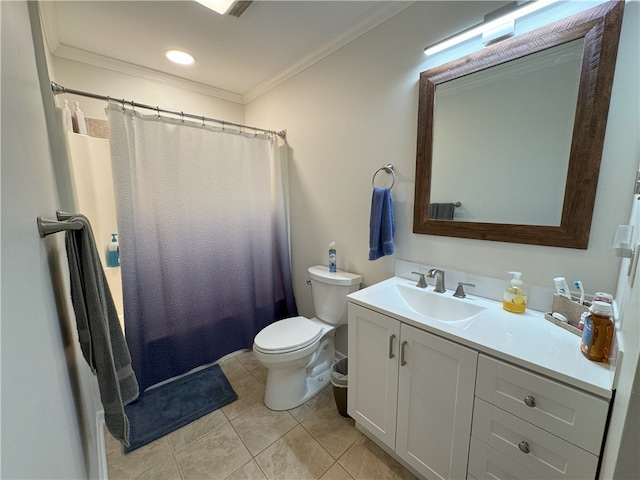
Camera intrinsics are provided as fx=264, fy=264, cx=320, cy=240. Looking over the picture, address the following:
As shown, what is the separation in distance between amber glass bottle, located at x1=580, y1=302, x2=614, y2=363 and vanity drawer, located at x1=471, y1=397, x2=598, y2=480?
0.28 metres

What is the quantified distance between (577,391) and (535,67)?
4.02ft

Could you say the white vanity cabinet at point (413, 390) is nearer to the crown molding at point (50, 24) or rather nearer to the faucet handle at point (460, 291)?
the faucet handle at point (460, 291)

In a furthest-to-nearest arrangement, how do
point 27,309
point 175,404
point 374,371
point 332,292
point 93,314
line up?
point 332,292, point 175,404, point 374,371, point 93,314, point 27,309

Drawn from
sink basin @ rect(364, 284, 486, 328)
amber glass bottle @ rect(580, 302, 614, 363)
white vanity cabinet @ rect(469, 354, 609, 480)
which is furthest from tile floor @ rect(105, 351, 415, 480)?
amber glass bottle @ rect(580, 302, 614, 363)

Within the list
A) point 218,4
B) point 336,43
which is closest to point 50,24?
point 218,4

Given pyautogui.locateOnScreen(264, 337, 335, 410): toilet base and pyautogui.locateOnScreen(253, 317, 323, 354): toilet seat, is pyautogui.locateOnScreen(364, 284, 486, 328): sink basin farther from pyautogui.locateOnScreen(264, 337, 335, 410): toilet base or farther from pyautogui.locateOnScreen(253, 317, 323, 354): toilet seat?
pyautogui.locateOnScreen(264, 337, 335, 410): toilet base

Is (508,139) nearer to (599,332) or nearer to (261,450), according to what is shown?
(599,332)

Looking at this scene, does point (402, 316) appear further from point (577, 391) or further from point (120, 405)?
point (120, 405)

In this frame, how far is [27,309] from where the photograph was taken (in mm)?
494

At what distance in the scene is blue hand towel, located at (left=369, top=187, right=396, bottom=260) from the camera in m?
1.57

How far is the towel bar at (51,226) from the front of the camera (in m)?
0.66

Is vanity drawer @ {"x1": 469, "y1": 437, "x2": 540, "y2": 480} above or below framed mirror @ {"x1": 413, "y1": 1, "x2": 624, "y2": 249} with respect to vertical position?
below

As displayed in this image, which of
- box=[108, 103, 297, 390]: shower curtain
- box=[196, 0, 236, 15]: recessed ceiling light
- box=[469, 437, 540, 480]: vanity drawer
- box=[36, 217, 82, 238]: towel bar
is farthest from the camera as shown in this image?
box=[108, 103, 297, 390]: shower curtain

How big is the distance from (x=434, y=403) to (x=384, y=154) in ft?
4.38
